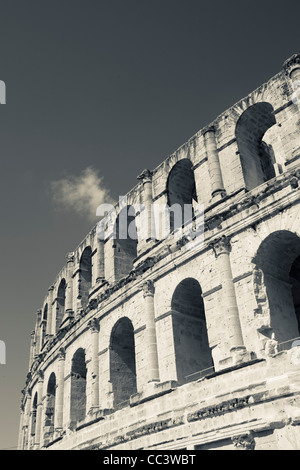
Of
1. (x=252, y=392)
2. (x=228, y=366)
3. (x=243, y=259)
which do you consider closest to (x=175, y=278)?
(x=243, y=259)

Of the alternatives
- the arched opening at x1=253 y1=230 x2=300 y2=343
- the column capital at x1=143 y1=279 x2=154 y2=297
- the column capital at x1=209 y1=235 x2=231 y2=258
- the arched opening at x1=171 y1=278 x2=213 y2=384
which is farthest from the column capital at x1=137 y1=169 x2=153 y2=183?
the arched opening at x1=253 y1=230 x2=300 y2=343

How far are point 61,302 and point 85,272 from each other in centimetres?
353

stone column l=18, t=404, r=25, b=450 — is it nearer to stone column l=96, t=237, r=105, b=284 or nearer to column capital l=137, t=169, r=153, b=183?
stone column l=96, t=237, r=105, b=284

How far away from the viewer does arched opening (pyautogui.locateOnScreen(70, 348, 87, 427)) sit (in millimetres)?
21047

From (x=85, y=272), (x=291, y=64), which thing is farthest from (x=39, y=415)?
(x=291, y=64)

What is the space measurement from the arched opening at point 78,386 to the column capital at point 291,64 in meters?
13.7

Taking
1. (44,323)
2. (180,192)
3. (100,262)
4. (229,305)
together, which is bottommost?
(229,305)

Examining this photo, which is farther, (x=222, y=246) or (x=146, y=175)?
(x=146, y=175)

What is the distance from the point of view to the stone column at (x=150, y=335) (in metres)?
16.1

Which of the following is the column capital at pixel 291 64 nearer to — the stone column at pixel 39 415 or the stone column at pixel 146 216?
the stone column at pixel 146 216

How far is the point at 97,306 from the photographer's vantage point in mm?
20281

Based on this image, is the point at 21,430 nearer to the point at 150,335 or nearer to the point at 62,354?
the point at 62,354

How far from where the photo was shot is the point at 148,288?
17.3 metres
